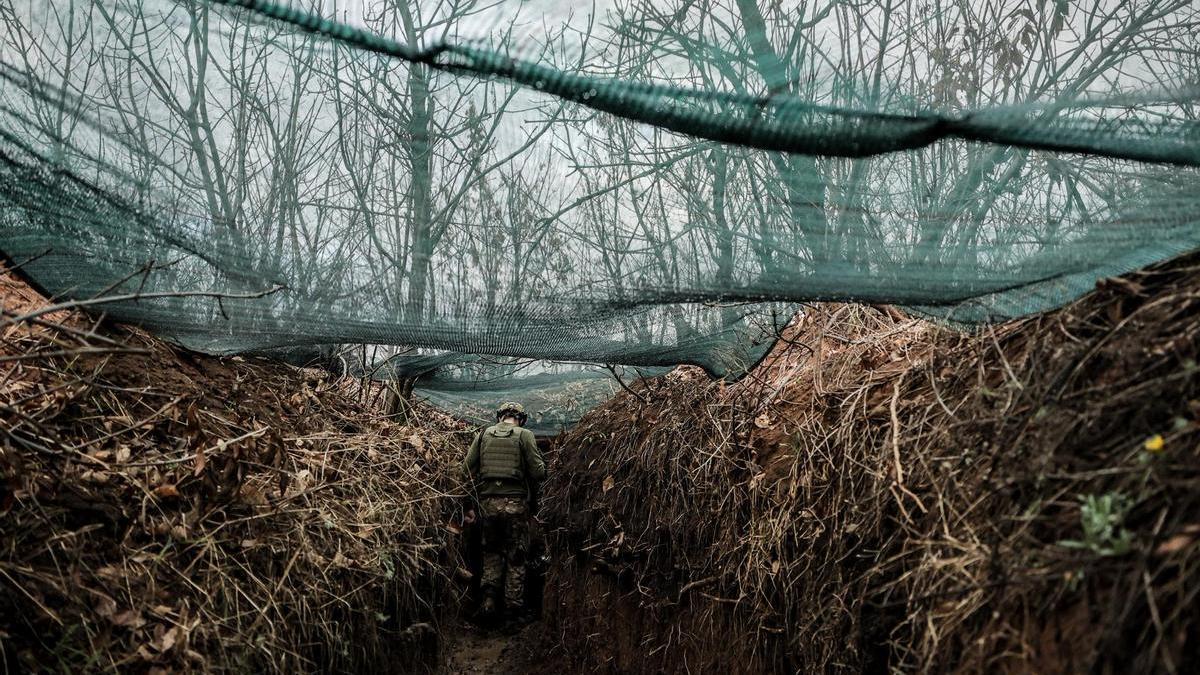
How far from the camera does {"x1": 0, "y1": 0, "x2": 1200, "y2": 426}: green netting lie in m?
2.50

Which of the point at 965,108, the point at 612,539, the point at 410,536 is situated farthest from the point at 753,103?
the point at 612,539

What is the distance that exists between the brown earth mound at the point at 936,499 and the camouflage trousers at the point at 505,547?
8.95 ft

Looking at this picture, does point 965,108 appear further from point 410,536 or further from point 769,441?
point 410,536

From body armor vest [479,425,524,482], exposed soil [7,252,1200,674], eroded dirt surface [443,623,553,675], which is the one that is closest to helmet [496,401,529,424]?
body armor vest [479,425,524,482]

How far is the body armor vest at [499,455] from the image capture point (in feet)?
26.2

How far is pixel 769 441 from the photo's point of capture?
14.1 ft

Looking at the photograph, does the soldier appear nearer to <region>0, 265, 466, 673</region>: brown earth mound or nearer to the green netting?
<region>0, 265, 466, 673</region>: brown earth mound

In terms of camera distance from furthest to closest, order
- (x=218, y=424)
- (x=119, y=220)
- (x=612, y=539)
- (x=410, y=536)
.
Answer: (x=612, y=539) < (x=410, y=536) < (x=218, y=424) < (x=119, y=220)

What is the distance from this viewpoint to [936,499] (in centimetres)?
282

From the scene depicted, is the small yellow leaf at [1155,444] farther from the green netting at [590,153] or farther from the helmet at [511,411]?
the helmet at [511,411]

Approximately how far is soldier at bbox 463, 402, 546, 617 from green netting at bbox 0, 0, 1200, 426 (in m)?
4.39

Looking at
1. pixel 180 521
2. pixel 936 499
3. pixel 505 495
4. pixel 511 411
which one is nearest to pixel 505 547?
pixel 505 495

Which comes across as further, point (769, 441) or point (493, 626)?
point (493, 626)

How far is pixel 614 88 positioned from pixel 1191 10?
5.21ft
